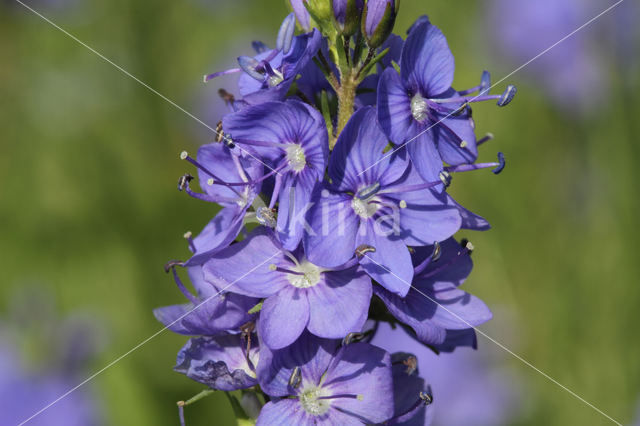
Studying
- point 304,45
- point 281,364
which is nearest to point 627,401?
point 281,364

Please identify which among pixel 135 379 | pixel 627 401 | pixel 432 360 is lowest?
pixel 627 401

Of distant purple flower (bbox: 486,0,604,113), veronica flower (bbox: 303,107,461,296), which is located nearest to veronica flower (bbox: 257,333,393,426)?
veronica flower (bbox: 303,107,461,296)

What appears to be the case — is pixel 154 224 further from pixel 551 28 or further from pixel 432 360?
pixel 551 28

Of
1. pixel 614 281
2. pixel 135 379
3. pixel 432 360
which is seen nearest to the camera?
pixel 135 379

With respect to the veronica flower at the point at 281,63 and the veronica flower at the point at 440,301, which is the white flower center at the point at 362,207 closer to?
the veronica flower at the point at 440,301

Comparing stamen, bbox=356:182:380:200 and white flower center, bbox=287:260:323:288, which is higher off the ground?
stamen, bbox=356:182:380:200

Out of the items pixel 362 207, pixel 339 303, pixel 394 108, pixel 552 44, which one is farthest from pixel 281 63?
pixel 552 44

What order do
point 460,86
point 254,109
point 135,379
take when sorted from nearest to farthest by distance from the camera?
1. point 254,109
2. point 135,379
3. point 460,86

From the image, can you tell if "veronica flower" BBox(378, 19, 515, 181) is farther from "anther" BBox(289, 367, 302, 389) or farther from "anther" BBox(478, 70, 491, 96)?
"anther" BBox(289, 367, 302, 389)
